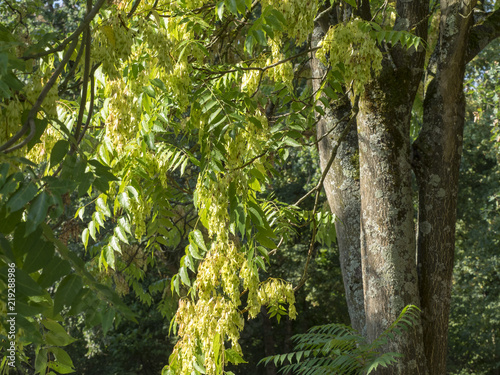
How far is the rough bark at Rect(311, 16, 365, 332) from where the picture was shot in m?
3.20

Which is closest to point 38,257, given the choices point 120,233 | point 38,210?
point 38,210

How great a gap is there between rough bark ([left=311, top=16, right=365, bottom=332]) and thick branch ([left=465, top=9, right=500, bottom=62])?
75 cm

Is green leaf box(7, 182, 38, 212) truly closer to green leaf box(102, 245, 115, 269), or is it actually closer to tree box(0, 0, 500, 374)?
tree box(0, 0, 500, 374)

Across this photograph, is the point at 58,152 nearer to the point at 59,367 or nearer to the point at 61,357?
the point at 61,357

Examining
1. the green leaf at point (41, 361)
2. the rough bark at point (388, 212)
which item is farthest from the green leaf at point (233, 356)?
the green leaf at point (41, 361)

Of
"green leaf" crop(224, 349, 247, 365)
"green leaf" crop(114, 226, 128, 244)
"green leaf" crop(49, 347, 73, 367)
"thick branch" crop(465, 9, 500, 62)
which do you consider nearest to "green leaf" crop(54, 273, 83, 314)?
"green leaf" crop(49, 347, 73, 367)

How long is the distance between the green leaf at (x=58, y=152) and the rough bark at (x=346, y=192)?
1.92 meters

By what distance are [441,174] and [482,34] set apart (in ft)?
3.19

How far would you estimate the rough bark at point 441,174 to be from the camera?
287 cm

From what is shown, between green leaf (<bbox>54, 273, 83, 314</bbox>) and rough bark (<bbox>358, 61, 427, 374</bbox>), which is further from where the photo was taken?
rough bark (<bbox>358, 61, 427, 374</bbox>)

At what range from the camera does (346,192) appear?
3322 millimetres

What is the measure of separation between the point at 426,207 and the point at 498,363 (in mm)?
15818

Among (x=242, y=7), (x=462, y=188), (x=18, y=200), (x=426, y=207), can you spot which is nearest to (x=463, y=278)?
(x=462, y=188)

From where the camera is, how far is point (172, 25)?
Result: 2.73 m
